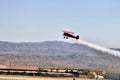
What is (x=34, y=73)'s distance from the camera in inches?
3457

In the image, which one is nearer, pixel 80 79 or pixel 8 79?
pixel 8 79

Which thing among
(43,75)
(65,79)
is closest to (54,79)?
(65,79)

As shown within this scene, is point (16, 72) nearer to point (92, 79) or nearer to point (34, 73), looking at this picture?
point (34, 73)

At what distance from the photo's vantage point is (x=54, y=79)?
256 feet

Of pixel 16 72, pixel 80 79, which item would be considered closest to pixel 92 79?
pixel 80 79

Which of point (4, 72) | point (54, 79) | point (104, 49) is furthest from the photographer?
point (4, 72)

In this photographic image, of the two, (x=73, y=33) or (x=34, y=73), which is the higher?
(x=73, y=33)

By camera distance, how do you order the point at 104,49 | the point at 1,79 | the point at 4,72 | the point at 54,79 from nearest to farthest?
the point at 1,79, the point at 54,79, the point at 104,49, the point at 4,72

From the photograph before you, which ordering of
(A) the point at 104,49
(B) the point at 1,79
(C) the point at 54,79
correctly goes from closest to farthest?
(B) the point at 1,79, (C) the point at 54,79, (A) the point at 104,49

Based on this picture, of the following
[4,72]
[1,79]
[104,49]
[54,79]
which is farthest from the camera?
[4,72]

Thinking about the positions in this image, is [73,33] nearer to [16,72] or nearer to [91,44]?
[91,44]

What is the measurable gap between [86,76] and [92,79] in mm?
5198

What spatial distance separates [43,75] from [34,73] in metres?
2.69

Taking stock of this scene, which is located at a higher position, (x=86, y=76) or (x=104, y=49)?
(x=104, y=49)
